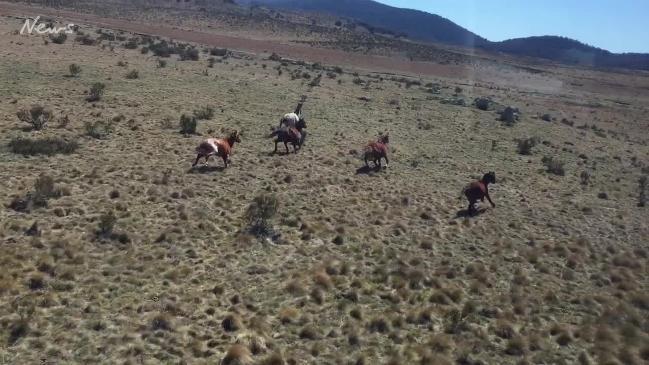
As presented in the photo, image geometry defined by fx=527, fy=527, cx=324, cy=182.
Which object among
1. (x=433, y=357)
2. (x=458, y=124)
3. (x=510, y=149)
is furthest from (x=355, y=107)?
(x=433, y=357)

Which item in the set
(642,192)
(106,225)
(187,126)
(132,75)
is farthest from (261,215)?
(132,75)

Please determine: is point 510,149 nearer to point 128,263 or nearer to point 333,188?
point 333,188

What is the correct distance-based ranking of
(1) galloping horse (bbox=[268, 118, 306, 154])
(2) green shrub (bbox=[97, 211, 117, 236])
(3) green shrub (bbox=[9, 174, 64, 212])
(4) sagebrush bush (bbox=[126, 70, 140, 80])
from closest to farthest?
(2) green shrub (bbox=[97, 211, 117, 236])
(3) green shrub (bbox=[9, 174, 64, 212])
(1) galloping horse (bbox=[268, 118, 306, 154])
(4) sagebrush bush (bbox=[126, 70, 140, 80])

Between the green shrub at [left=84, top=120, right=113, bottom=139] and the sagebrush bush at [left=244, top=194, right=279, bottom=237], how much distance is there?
30.4 feet

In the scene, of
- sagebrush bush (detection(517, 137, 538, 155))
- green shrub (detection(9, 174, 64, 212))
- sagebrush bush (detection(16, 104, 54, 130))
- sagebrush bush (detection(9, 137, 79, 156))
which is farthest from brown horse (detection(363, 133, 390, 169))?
sagebrush bush (detection(16, 104, 54, 130))

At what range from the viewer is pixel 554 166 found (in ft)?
85.3

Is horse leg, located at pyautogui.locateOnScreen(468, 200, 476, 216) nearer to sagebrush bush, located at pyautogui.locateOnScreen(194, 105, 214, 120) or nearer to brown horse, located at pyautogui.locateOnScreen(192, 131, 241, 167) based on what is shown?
brown horse, located at pyautogui.locateOnScreen(192, 131, 241, 167)

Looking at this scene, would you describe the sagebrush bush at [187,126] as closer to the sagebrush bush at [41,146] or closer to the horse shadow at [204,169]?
the horse shadow at [204,169]

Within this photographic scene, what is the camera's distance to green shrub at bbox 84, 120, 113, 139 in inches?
838

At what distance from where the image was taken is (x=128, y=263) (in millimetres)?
11859

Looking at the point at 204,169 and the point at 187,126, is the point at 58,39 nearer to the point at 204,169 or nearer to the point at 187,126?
the point at 187,126

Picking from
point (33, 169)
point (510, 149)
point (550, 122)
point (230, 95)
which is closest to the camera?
point (33, 169)

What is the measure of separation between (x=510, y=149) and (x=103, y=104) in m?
22.0

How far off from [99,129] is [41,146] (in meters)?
3.72
